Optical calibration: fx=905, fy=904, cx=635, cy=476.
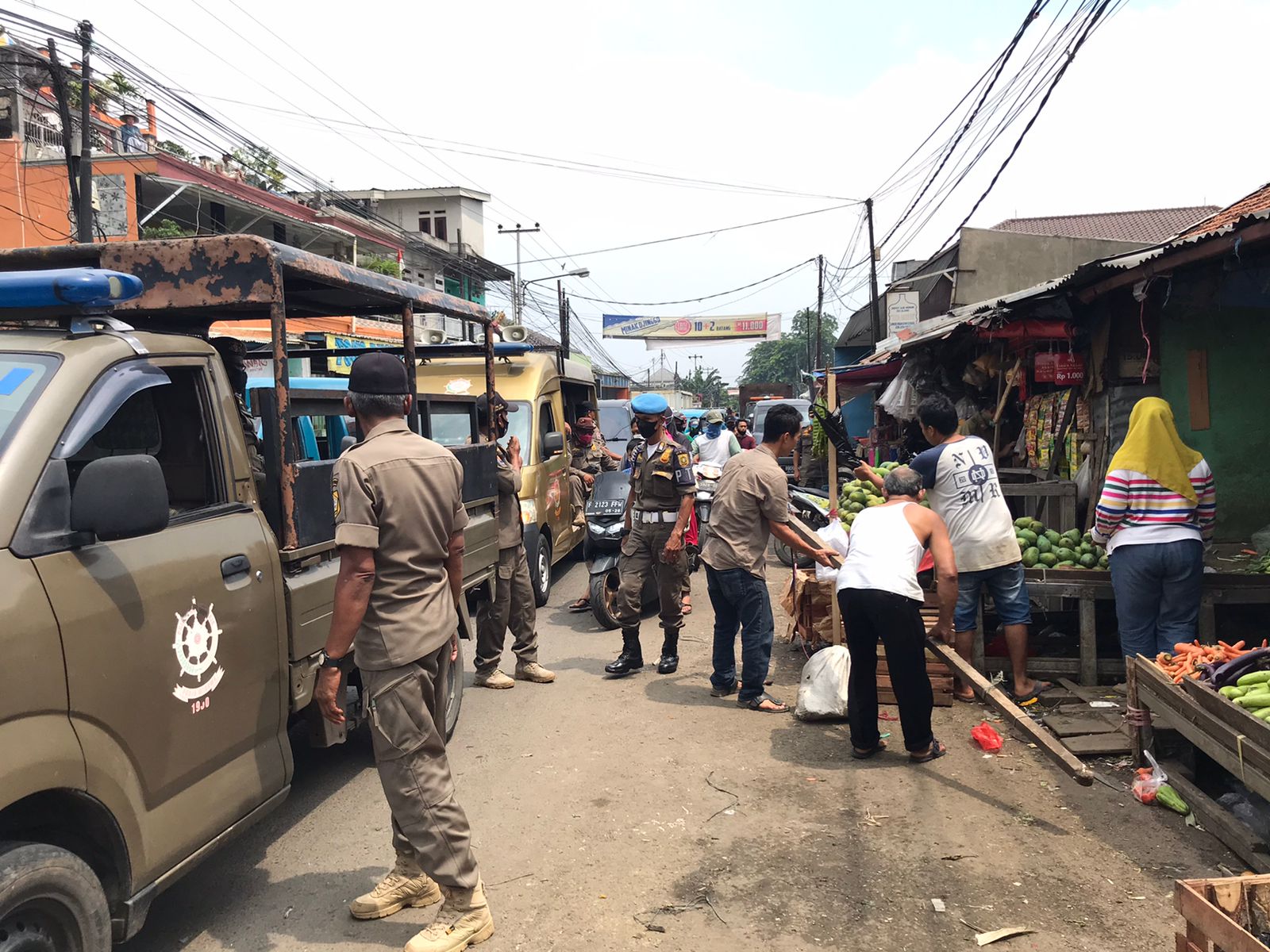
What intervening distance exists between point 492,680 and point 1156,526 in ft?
14.3

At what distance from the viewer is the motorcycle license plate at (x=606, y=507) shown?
8773mm

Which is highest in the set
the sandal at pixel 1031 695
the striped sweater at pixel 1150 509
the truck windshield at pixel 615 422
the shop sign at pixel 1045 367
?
the shop sign at pixel 1045 367

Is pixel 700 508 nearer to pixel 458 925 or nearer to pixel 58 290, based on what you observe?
pixel 458 925

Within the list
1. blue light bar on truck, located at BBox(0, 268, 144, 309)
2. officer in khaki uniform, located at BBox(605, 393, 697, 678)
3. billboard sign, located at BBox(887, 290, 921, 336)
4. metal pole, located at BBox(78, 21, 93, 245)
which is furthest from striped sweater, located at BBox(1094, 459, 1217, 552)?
metal pole, located at BBox(78, 21, 93, 245)

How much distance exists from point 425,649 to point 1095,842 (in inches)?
119

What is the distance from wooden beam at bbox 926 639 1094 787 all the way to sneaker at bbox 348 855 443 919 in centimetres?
273

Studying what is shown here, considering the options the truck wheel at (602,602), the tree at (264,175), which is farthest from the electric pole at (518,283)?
the truck wheel at (602,602)

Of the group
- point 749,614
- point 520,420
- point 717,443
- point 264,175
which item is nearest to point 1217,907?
point 749,614

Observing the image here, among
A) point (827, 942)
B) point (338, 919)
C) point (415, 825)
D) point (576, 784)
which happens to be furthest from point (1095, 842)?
point (338, 919)

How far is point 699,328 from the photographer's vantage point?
5241cm

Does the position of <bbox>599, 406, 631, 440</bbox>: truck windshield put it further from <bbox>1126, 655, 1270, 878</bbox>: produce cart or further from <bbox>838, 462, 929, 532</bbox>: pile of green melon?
Result: <bbox>1126, 655, 1270, 878</bbox>: produce cart

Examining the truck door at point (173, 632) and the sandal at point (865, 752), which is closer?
the truck door at point (173, 632)

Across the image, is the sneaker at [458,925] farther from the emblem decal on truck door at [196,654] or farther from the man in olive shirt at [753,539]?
the man in olive shirt at [753,539]

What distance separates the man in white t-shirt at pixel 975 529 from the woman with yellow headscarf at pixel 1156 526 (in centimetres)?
59
